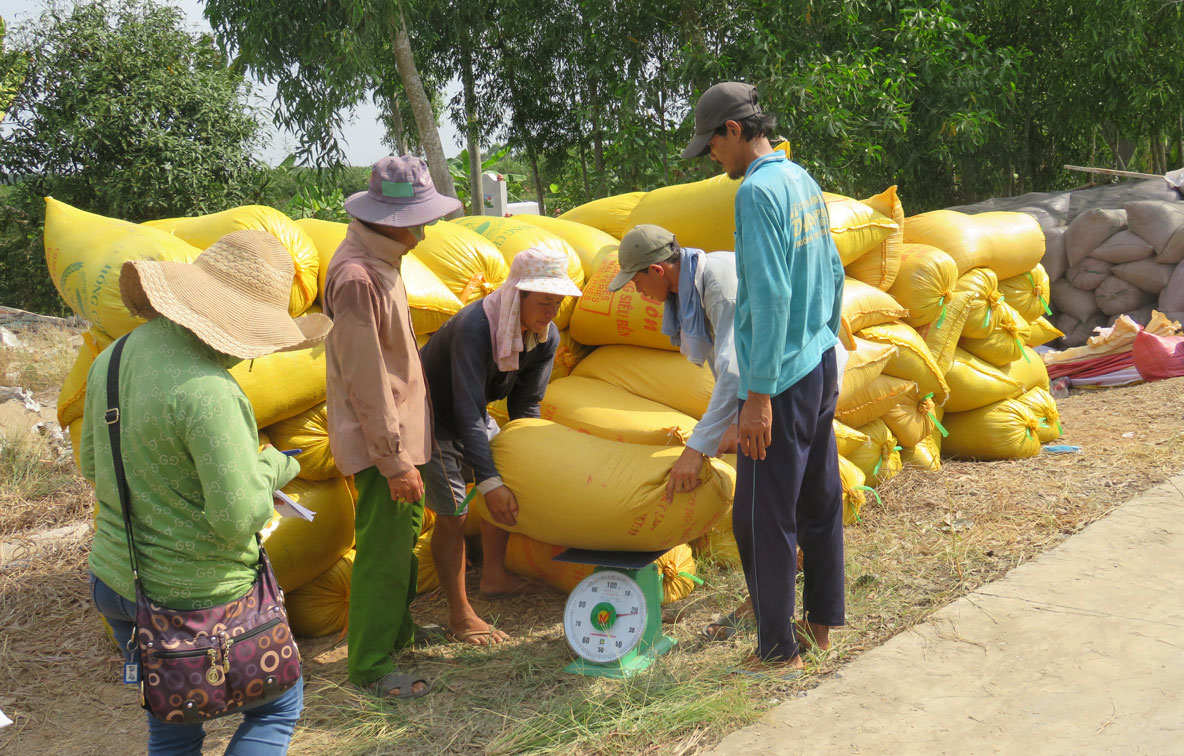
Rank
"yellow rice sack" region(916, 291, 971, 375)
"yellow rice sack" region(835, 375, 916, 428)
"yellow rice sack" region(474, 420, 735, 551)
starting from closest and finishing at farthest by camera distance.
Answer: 1. "yellow rice sack" region(474, 420, 735, 551)
2. "yellow rice sack" region(835, 375, 916, 428)
3. "yellow rice sack" region(916, 291, 971, 375)

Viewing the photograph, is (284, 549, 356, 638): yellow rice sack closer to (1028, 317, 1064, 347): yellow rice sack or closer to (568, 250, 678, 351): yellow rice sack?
(568, 250, 678, 351): yellow rice sack

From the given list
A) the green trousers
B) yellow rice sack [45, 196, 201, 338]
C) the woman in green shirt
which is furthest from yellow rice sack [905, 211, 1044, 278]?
the woman in green shirt

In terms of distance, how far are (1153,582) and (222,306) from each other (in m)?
3.11

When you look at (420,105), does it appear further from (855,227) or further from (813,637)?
(813,637)

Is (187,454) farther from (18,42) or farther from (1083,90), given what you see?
(1083,90)

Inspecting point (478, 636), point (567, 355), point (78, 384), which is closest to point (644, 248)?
point (567, 355)

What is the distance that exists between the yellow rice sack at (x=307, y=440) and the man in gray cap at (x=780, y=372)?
1.49 m

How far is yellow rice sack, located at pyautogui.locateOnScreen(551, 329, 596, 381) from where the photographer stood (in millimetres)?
4008

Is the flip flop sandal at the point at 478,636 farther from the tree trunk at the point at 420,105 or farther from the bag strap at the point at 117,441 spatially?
the tree trunk at the point at 420,105

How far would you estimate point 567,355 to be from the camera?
4.04 meters

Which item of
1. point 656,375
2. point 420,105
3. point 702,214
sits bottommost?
point 656,375

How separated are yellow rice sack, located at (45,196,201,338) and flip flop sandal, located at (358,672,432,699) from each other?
4.57 ft

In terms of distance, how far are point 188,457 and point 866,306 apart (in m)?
3.15

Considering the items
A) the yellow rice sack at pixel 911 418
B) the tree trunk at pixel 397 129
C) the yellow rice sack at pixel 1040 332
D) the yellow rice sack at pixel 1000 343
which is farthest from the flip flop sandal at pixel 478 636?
the tree trunk at pixel 397 129
